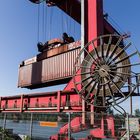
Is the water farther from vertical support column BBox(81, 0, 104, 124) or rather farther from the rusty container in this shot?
the rusty container

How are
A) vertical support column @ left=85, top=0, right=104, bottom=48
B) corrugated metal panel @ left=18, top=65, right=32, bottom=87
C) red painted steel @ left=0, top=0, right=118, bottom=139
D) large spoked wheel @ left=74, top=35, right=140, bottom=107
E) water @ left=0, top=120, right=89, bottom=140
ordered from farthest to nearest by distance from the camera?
1. corrugated metal panel @ left=18, top=65, right=32, bottom=87
2. vertical support column @ left=85, top=0, right=104, bottom=48
3. red painted steel @ left=0, top=0, right=118, bottom=139
4. large spoked wheel @ left=74, top=35, right=140, bottom=107
5. water @ left=0, top=120, right=89, bottom=140

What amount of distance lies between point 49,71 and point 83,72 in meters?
12.8

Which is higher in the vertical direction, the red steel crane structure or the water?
the red steel crane structure

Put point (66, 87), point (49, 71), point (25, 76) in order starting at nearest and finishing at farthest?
1. point (66, 87)
2. point (49, 71)
3. point (25, 76)

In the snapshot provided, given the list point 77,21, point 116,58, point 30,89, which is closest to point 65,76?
point 77,21

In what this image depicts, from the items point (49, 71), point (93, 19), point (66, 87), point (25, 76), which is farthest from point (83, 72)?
point (25, 76)

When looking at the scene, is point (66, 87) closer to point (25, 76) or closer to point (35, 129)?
point (35, 129)

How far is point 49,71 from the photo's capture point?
2888 centimetres

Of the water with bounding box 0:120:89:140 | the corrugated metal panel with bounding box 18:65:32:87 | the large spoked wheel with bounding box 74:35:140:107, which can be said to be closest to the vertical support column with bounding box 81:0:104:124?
the large spoked wheel with bounding box 74:35:140:107

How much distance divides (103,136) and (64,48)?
1815 cm

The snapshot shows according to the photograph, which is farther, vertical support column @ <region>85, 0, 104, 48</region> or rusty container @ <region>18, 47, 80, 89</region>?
rusty container @ <region>18, 47, 80, 89</region>

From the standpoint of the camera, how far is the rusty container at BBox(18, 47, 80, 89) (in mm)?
26297

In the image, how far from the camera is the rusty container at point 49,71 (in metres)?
26.3

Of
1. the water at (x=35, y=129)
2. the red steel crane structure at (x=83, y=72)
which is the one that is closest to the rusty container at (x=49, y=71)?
the red steel crane structure at (x=83, y=72)
